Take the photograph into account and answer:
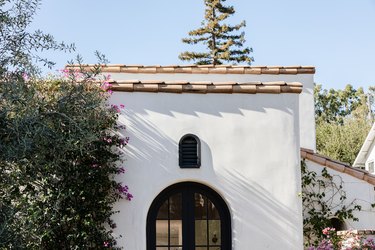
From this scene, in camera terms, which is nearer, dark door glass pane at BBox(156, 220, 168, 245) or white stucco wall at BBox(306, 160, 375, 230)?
dark door glass pane at BBox(156, 220, 168, 245)

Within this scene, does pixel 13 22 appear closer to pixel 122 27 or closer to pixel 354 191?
pixel 354 191

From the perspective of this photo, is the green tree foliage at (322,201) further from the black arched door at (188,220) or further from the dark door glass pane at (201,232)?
the dark door glass pane at (201,232)

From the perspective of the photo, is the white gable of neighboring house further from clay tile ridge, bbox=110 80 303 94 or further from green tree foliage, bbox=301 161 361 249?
clay tile ridge, bbox=110 80 303 94

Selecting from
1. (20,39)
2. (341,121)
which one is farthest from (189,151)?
(341,121)

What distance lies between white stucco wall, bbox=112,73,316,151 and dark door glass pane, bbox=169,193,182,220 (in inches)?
171

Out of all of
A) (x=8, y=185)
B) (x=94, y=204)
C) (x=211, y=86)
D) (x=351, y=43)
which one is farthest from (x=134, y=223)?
(x=351, y=43)

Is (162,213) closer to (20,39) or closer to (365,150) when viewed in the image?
(20,39)

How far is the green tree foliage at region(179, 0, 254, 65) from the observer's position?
3688 cm

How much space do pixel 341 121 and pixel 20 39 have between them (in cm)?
4083

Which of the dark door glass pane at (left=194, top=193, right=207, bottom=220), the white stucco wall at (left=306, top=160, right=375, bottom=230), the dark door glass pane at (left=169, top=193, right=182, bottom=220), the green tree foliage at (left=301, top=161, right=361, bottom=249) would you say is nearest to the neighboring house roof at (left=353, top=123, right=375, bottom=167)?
the white stucco wall at (left=306, top=160, right=375, bottom=230)

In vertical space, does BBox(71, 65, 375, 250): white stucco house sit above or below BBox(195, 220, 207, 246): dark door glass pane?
above

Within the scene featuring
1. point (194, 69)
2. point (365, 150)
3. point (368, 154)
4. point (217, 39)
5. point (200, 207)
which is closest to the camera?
point (200, 207)

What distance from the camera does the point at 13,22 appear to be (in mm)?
8062

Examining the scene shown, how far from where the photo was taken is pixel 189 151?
11773mm
